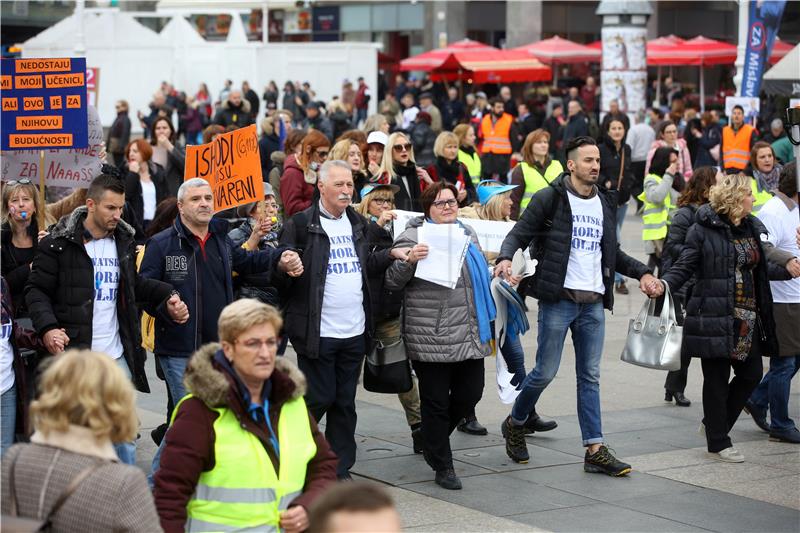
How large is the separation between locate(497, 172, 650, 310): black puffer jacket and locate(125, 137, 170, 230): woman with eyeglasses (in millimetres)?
5094

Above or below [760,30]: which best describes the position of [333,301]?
below

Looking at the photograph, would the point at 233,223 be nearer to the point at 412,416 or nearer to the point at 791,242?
the point at 412,416

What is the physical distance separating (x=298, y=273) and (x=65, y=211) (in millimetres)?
2956

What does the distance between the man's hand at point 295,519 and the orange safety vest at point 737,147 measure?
628 inches

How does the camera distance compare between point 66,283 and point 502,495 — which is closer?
point 66,283

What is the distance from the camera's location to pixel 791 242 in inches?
355

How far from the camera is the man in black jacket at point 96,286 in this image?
21.7ft

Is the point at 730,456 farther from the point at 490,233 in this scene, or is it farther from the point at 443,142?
the point at 443,142

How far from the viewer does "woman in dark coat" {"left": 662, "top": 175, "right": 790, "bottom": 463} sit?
831 cm

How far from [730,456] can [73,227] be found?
13.8 ft

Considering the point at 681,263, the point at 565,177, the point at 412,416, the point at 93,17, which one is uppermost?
the point at 93,17

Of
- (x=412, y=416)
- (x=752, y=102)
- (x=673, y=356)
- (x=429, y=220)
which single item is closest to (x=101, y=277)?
(x=429, y=220)

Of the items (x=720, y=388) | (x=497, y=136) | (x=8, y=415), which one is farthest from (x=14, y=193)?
(x=497, y=136)

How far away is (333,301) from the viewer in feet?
24.0
